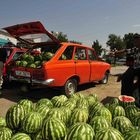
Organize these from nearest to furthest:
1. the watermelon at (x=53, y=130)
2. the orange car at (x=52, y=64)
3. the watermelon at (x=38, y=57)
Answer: the watermelon at (x=53, y=130) < the orange car at (x=52, y=64) < the watermelon at (x=38, y=57)

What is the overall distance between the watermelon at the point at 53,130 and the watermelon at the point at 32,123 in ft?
0.72

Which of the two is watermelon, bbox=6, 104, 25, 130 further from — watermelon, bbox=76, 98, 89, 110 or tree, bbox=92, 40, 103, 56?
tree, bbox=92, 40, 103, 56

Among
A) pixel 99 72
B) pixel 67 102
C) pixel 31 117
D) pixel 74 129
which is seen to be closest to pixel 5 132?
pixel 31 117

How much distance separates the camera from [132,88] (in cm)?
842

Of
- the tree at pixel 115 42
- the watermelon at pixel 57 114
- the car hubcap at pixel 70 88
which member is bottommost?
the car hubcap at pixel 70 88

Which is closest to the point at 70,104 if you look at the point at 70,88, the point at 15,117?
the point at 15,117

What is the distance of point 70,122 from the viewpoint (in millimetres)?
3553

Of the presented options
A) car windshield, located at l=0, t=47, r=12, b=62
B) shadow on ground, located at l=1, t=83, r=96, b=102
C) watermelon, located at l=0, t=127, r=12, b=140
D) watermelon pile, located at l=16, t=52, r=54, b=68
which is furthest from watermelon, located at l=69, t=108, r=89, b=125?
car windshield, located at l=0, t=47, r=12, b=62

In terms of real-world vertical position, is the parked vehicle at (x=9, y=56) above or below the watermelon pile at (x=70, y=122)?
above

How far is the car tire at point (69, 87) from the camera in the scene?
1043cm

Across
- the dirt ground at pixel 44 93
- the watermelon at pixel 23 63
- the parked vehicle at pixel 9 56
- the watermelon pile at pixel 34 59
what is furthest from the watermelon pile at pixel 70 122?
the parked vehicle at pixel 9 56

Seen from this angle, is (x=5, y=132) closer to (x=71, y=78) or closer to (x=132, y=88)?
(x=132, y=88)

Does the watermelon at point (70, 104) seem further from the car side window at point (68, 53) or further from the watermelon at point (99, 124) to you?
the car side window at point (68, 53)

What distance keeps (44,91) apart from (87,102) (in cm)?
814
